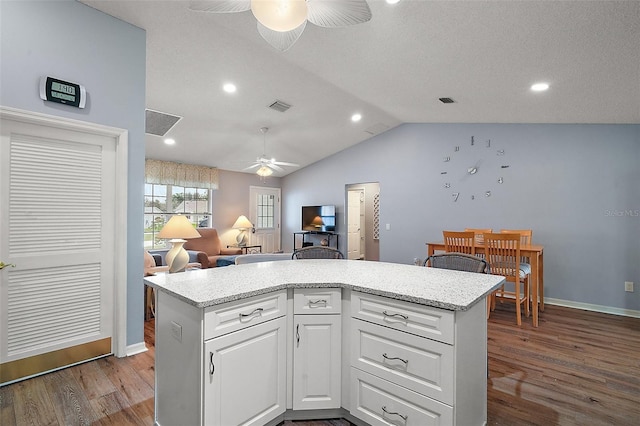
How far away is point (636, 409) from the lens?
1960mm

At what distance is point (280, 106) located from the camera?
4.53 metres

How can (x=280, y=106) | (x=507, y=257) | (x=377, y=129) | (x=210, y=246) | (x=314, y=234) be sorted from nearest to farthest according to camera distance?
(x=507, y=257), (x=280, y=106), (x=377, y=129), (x=210, y=246), (x=314, y=234)

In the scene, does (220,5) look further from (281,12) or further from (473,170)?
(473,170)

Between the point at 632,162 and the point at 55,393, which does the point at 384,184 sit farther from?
the point at 55,393

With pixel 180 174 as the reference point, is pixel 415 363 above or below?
below

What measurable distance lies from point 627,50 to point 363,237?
6.30 metres

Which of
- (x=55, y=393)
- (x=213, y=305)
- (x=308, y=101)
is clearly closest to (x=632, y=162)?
(x=308, y=101)

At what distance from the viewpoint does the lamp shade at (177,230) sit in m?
3.32

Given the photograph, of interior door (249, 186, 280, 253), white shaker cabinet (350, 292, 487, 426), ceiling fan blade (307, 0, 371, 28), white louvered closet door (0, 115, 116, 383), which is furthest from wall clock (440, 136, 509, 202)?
white louvered closet door (0, 115, 116, 383)

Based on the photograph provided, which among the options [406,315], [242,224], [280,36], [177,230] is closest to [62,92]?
[177,230]

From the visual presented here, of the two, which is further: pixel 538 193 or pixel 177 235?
pixel 538 193

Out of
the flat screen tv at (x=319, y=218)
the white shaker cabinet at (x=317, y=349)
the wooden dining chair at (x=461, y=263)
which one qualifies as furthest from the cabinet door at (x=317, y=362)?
the flat screen tv at (x=319, y=218)

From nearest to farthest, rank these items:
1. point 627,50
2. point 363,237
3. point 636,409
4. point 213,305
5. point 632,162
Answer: point 213,305
point 636,409
point 627,50
point 632,162
point 363,237

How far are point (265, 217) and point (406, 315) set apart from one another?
22.7ft
